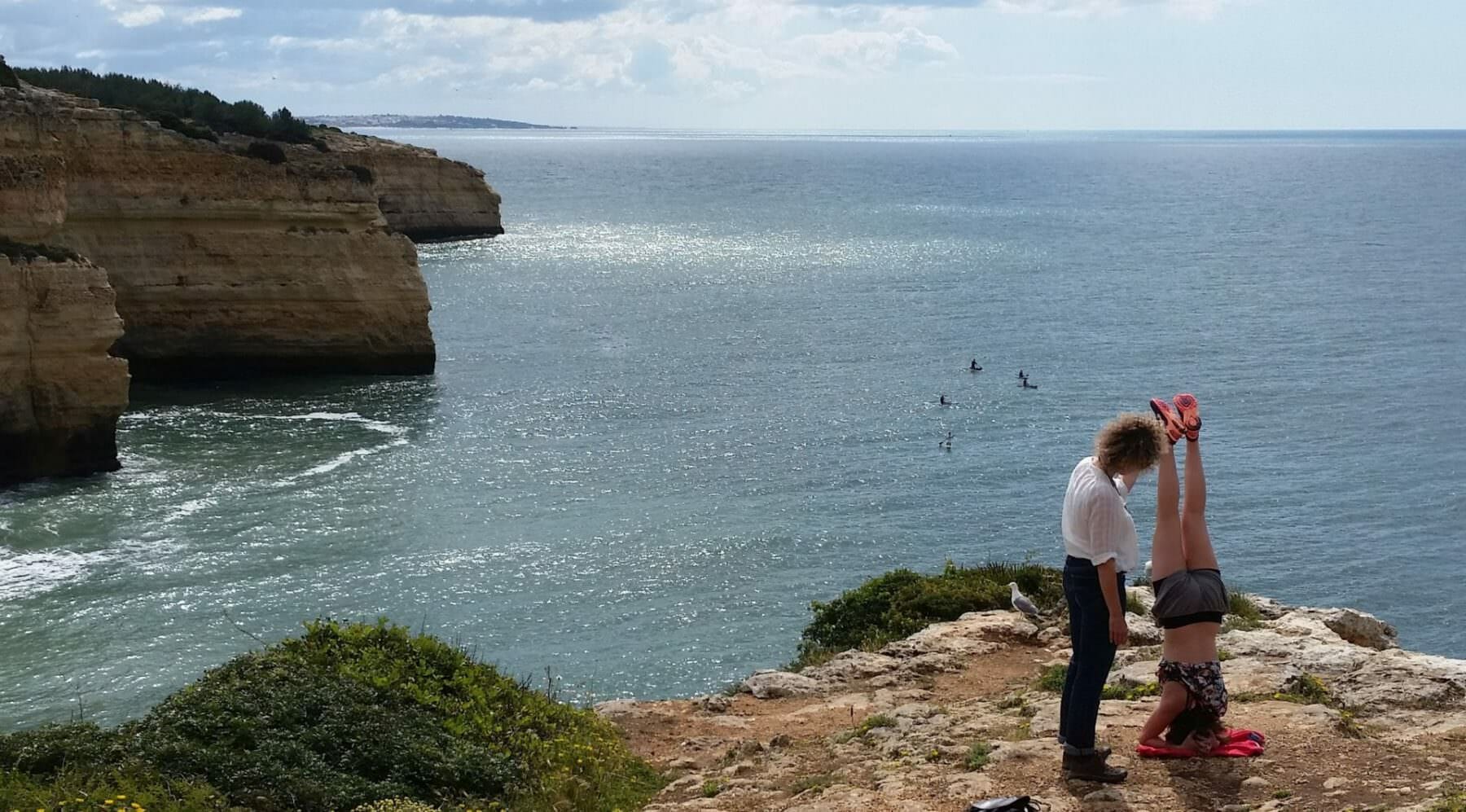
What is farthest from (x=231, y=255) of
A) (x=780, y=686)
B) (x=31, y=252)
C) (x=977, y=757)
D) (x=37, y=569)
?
(x=977, y=757)

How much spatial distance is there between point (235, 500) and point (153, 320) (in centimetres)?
1487

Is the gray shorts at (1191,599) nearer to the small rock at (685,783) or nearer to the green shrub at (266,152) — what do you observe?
the small rock at (685,783)

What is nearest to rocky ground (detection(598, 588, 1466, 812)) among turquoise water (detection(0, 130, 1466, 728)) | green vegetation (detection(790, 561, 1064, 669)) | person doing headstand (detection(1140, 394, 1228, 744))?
person doing headstand (detection(1140, 394, 1228, 744))

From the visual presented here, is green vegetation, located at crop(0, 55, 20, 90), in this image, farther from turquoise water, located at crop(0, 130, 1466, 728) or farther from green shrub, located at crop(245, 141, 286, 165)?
turquoise water, located at crop(0, 130, 1466, 728)

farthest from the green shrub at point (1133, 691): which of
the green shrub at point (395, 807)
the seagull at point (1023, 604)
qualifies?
the green shrub at point (395, 807)

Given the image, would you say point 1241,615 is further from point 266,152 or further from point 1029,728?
point 266,152

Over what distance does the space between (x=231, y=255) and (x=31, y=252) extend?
11.7 meters

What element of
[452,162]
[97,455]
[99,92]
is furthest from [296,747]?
[452,162]

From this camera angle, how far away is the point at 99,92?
170 feet

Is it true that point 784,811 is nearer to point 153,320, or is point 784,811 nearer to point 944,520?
point 944,520

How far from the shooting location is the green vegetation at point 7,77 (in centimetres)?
3829

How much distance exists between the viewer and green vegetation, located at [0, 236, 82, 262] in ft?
106

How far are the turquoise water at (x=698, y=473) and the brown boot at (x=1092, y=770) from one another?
12407mm

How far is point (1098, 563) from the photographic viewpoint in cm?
930
